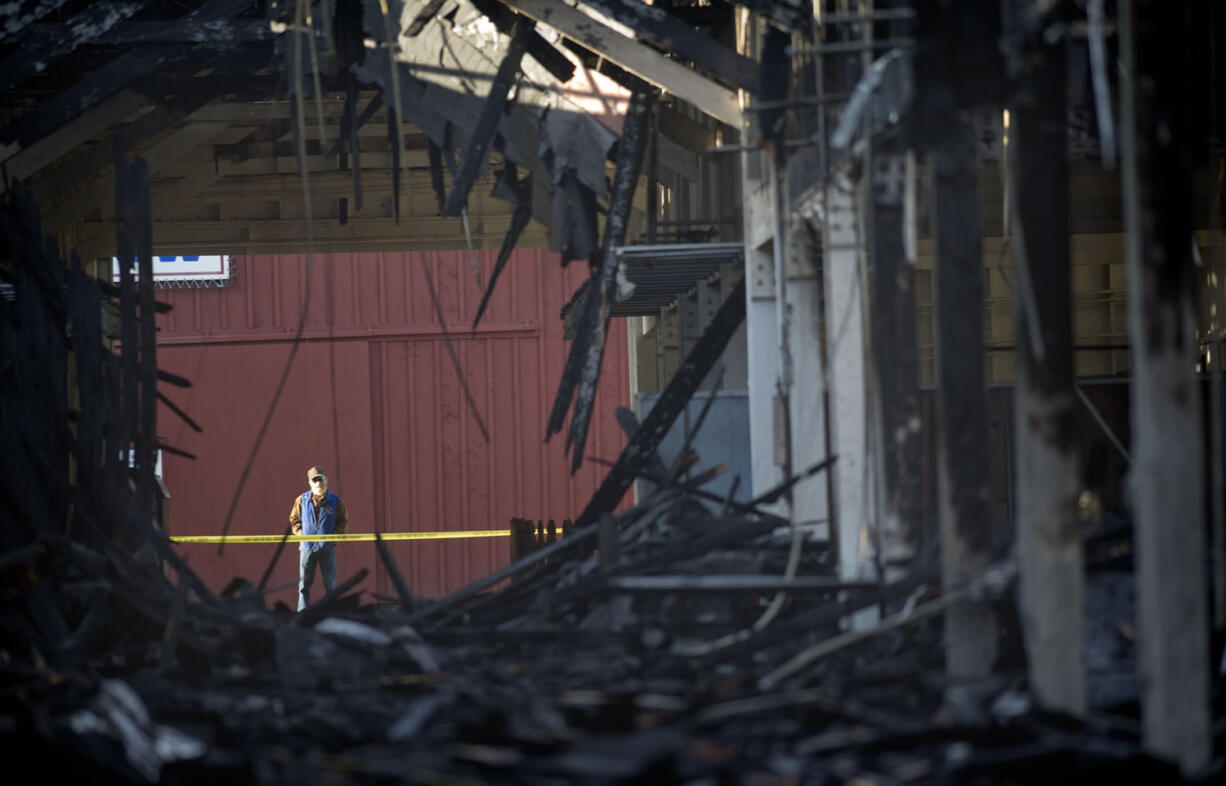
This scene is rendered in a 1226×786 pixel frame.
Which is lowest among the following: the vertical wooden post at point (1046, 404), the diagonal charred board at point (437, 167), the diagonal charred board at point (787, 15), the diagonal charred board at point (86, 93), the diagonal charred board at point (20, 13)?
the vertical wooden post at point (1046, 404)

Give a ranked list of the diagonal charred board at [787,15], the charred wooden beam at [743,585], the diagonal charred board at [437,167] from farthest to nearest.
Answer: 1. the diagonal charred board at [437,167]
2. the diagonal charred board at [787,15]
3. the charred wooden beam at [743,585]

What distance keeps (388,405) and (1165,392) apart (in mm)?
19044

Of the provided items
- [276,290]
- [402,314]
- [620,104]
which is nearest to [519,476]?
[402,314]

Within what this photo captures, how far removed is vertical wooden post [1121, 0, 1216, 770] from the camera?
573 cm

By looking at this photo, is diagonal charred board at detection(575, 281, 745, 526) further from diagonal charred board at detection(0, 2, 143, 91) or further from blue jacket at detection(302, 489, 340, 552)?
diagonal charred board at detection(0, 2, 143, 91)

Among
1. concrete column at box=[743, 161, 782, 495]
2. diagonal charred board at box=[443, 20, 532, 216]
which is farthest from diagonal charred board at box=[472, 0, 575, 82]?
concrete column at box=[743, 161, 782, 495]

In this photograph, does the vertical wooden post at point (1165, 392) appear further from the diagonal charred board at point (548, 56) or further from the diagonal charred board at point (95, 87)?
the diagonal charred board at point (95, 87)

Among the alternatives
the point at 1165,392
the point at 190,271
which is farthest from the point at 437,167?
the point at 190,271

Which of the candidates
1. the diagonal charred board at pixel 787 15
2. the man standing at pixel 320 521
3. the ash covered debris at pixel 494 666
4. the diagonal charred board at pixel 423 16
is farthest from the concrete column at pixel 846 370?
the man standing at pixel 320 521

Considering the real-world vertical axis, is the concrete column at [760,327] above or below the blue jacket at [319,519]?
above

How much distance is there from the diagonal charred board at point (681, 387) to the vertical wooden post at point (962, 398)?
18.9ft

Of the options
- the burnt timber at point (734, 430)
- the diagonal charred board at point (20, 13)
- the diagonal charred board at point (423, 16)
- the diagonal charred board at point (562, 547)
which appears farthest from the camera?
the diagonal charred board at point (423, 16)

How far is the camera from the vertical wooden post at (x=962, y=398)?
666 cm

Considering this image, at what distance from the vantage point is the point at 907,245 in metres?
7.72
